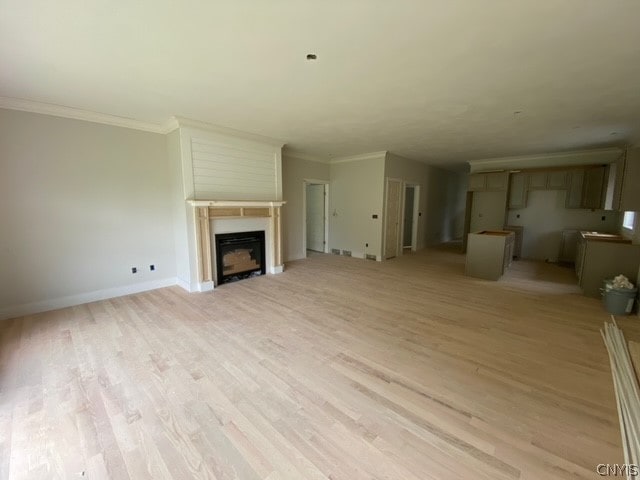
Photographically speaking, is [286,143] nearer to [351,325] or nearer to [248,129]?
[248,129]

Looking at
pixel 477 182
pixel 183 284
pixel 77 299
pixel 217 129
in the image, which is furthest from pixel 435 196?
pixel 77 299

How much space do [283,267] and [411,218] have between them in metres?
4.61

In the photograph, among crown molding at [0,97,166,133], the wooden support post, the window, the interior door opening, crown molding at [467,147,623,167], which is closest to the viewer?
crown molding at [0,97,166,133]

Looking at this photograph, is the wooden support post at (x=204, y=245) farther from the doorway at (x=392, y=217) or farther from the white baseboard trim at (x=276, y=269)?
the doorway at (x=392, y=217)

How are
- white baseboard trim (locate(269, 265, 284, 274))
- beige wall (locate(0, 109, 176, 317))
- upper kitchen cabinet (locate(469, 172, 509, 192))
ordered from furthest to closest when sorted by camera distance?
upper kitchen cabinet (locate(469, 172, 509, 192)) → white baseboard trim (locate(269, 265, 284, 274)) → beige wall (locate(0, 109, 176, 317))

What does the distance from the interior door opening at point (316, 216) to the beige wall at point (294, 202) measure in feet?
2.57

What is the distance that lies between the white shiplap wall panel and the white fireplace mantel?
221 millimetres

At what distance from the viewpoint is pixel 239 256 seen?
4.98m

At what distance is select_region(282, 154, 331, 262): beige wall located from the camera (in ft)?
20.6

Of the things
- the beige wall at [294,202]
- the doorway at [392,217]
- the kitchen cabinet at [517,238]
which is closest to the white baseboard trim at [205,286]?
the beige wall at [294,202]

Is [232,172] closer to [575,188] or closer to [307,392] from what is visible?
[307,392]

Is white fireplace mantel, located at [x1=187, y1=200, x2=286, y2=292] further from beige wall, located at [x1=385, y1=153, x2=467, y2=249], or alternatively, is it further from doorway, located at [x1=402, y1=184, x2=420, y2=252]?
doorway, located at [x1=402, y1=184, x2=420, y2=252]

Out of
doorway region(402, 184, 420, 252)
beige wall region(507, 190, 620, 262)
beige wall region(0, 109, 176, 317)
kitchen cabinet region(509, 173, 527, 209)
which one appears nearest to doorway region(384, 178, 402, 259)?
doorway region(402, 184, 420, 252)

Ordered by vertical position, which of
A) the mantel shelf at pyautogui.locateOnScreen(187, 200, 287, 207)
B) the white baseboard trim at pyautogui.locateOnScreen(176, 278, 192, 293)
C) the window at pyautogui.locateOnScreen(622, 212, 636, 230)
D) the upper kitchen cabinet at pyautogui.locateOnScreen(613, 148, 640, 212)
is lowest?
the white baseboard trim at pyautogui.locateOnScreen(176, 278, 192, 293)
